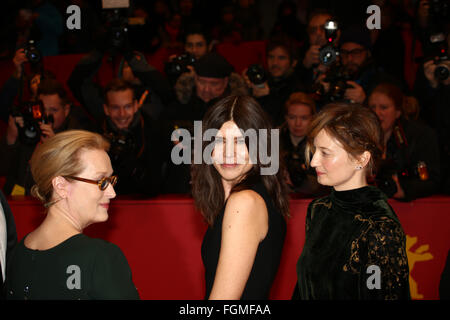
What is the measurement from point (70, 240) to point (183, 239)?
186cm

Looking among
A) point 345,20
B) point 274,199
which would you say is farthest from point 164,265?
point 345,20

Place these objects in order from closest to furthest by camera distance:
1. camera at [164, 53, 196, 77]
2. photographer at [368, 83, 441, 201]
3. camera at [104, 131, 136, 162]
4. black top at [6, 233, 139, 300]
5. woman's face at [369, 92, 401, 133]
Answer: black top at [6, 233, 139, 300] < photographer at [368, 83, 441, 201] < camera at [104, 131, 136, 162] < woman's face at [369, 92, 401, 133] < camera at [164, 53, 196, 77]

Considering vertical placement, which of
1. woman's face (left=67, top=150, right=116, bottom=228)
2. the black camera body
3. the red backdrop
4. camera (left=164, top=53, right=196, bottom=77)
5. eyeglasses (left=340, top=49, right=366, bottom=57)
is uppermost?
the black camera body

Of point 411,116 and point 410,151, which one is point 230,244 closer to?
point 410,151

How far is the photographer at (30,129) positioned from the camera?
420cm

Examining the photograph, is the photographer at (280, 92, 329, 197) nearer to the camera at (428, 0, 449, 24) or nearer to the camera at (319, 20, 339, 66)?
the camera at (319, 20, 339, 66)

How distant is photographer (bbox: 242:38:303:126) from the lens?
4.83m

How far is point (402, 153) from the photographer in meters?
4.12

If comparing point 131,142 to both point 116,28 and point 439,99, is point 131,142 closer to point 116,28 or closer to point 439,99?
point 116,28

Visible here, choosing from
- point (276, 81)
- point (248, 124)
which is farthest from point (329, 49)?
point (248, 124)

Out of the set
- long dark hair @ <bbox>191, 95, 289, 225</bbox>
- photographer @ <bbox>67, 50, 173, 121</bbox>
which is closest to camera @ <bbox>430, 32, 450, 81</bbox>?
photographer @ <bbox>67, 50, 173, 121</bbox>

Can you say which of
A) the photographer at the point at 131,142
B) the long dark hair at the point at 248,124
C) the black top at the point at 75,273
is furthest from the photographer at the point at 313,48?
the black top at the point at 75,273

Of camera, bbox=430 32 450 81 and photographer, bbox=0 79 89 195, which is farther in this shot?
camera, bbox=430 32 450 81

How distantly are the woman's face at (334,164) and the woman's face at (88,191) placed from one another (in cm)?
87
